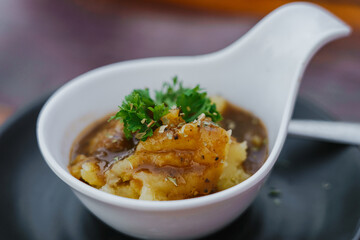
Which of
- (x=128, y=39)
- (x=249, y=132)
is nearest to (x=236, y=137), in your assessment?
(x=249, y=132)

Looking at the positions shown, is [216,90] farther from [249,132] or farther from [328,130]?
[328,130]

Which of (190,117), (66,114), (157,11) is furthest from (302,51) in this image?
(157,11)

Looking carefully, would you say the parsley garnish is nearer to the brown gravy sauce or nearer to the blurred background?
the brown gravy sauce

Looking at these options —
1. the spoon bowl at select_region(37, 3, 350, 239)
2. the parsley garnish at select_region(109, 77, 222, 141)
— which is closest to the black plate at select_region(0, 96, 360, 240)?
the spoon bowl at select_region(37, 3, 350, 239)

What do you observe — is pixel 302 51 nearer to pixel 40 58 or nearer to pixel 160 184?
pixel 160 184

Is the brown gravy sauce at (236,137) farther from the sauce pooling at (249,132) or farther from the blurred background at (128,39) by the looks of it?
the blurred background at (128,39)

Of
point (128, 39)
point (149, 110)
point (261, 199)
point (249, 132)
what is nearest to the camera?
point (149, 110)
